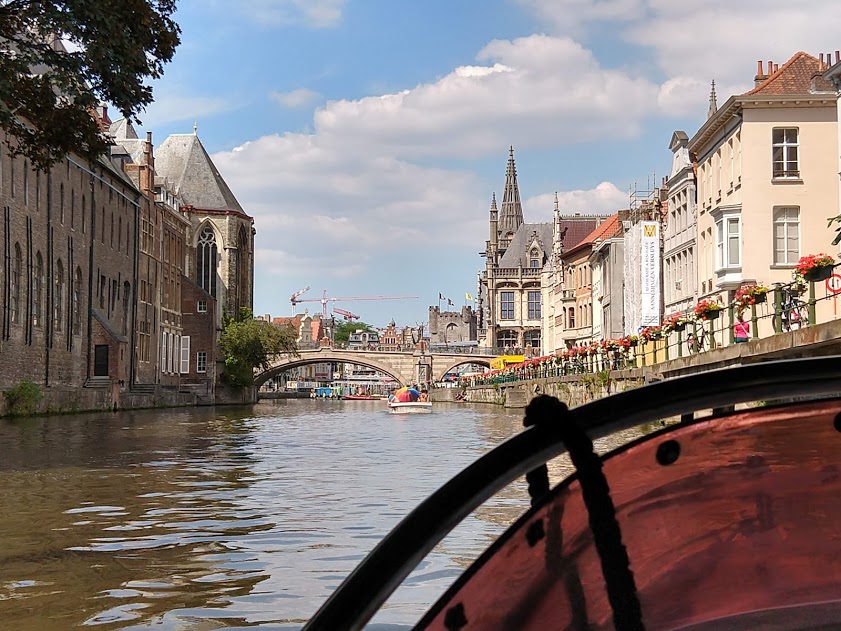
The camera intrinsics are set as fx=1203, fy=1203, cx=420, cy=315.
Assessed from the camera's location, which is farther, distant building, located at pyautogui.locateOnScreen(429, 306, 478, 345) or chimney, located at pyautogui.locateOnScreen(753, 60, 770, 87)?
distant building, located at pyautogui.locateOnScreen(429, 306, 478, 345)

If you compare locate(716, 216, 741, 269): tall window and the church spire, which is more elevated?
the church spire

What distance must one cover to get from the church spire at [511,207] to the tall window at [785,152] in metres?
102

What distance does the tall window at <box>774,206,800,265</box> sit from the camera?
34188 millimetres

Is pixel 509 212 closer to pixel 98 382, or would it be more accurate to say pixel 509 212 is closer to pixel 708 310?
pixel 98 382

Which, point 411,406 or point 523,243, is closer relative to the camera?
point 411,406

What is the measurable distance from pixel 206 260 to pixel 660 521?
9074 centimetres

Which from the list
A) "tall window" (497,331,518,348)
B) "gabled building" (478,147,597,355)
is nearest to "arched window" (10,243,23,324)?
"gabled building" (478,147,597,355)

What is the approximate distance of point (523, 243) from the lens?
413 ft

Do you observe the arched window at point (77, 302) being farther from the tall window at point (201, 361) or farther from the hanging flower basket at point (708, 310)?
the tall window at point (201, 361)

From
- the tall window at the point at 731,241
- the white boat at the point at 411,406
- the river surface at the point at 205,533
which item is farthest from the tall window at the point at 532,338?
the river surface at the point at 205,533

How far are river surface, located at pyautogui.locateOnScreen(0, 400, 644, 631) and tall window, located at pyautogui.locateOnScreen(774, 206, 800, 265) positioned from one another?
60.1 ft

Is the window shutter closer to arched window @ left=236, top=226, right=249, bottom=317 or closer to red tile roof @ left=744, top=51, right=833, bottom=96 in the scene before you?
arched window @ left=236, top=226, right=249, bottom=317

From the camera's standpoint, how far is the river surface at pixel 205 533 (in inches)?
251

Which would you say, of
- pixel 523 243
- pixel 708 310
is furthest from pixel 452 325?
pixel 708 310
